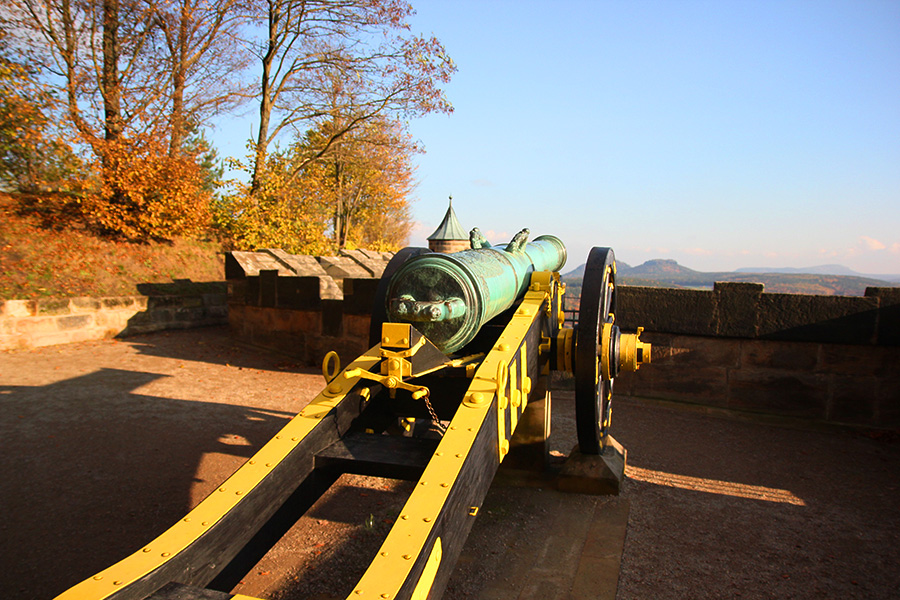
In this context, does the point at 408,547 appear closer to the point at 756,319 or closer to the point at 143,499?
the point at 143,499

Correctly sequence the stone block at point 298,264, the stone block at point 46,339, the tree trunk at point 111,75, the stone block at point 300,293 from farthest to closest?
the tree trunk at point 111,75
the stone block at point 298,264
the stone block at point 300,293
the stone block at point 46,339

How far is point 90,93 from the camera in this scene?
1150 centimetres

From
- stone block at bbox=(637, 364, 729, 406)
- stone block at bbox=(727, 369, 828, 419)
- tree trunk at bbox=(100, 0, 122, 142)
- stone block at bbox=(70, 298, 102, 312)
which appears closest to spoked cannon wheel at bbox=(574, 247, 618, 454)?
stone block at bbox=(637, 364, 729, 406)

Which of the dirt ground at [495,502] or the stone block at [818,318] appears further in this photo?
the stone block at [818,318]

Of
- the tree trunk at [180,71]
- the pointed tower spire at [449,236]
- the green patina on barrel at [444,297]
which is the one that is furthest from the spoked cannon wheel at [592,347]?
the pointed tower spire at [449,236]

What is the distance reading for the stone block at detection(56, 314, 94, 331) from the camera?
8.12 m

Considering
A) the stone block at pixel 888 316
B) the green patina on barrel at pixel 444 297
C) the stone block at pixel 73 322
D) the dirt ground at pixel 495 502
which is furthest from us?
the stone block at pixel 73 322

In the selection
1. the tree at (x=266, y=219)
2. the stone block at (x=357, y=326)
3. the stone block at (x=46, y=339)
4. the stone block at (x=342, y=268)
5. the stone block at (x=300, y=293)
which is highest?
the tree at (x=266, y=219)

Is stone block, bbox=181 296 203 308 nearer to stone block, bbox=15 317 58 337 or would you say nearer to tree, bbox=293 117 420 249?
stone block, bbox=15 317 58 337

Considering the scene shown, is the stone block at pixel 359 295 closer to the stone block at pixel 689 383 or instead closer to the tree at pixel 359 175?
the stone block at pixel 689 383

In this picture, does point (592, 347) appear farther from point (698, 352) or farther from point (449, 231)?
point (449, 231)

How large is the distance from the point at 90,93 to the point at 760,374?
13.0 metres

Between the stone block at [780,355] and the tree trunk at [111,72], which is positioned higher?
the tree trunk at [111,72]

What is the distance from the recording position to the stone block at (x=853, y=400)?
18.7ft
